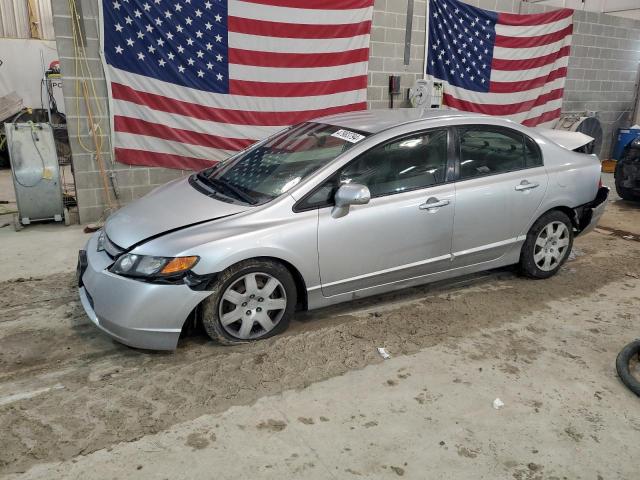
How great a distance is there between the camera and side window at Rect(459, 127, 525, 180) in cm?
389

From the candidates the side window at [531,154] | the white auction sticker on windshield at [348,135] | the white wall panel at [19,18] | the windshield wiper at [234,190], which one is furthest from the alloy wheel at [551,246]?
the white wall panel at [19,18]

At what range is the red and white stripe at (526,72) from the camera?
8.83 metres

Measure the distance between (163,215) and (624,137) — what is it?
11152 millimetres

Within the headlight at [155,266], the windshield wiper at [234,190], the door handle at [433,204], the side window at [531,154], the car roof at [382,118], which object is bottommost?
the headlight at [155,266]

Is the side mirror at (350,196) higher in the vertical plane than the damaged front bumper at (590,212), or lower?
higher

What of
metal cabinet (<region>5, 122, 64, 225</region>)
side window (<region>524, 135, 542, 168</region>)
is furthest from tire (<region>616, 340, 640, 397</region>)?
metal cabinet (<region>5, 122, 64, 225</region>)

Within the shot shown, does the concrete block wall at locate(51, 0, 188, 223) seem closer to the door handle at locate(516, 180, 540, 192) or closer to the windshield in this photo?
the windshield

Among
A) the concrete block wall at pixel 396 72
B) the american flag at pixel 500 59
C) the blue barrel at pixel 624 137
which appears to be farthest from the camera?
the blue barrel at pixel 624 137

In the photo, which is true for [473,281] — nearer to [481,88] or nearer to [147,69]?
[147,69]

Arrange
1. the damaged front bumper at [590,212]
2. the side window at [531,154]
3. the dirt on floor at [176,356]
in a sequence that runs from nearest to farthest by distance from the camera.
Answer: the dirt on floor at [176,356] → the side window at [531,154] → the damaged front bumper at [590,212]

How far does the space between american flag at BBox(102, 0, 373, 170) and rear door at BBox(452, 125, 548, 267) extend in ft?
→ 11.8

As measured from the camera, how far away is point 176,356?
10.4ft

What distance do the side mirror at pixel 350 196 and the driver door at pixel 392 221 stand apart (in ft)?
0.29

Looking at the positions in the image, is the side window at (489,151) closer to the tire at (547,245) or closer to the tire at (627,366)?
the tire at (547,245)
